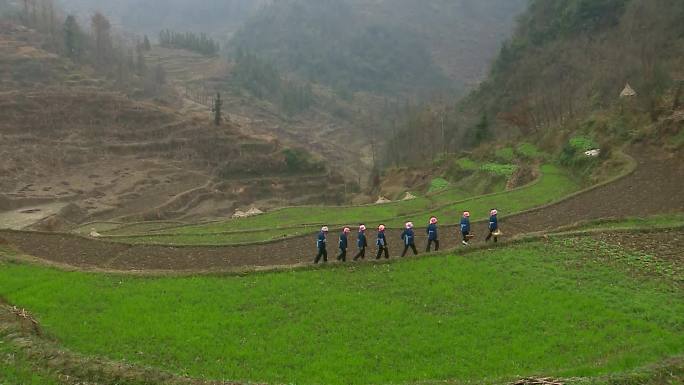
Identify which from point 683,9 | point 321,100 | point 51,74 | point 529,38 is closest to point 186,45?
point 321,100

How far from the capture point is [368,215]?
129 feet

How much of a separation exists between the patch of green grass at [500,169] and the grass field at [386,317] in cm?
2663

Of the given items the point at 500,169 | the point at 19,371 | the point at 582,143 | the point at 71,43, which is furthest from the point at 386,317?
the point at 71,43

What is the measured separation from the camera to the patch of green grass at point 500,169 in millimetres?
48812

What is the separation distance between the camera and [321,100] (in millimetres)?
183000

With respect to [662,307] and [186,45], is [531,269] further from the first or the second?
[186,45]

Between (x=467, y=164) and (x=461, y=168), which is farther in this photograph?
(x=467, y=164)

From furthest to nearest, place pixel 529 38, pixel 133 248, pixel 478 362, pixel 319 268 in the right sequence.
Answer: pixel 529 38, pixel 133 248, pixel 319 268, pixel 478 362

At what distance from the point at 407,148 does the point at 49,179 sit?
51.3 m

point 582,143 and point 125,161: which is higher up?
point 582,143

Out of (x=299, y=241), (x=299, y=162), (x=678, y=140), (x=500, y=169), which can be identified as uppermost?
(x=678, y=140)

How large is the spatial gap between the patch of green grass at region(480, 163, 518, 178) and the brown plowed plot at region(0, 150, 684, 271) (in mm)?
13743

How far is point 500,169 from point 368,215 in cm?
1640

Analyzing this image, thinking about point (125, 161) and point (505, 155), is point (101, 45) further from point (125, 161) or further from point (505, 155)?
point (505, 155)
